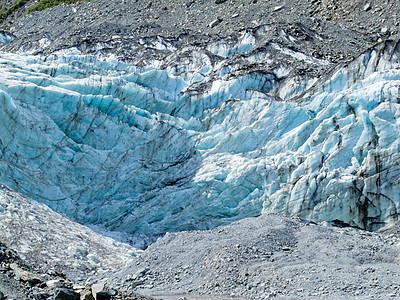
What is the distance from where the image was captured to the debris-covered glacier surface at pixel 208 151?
17.4 meters

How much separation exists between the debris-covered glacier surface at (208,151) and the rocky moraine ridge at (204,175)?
52 mm

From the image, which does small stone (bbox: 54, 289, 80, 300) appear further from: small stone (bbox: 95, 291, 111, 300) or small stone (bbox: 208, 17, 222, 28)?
small stone (bbox: 208, 17, 222, 28)

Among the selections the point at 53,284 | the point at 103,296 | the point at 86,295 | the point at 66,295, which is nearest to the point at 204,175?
the point at 53,284

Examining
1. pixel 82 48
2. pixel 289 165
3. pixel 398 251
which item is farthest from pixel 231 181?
pixel 82 48

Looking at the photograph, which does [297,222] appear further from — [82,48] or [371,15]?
[371,15]

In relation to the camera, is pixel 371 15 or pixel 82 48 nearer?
pixel 82 48

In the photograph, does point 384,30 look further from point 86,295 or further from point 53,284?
point 86,295

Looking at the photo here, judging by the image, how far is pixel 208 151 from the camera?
67.1 ft

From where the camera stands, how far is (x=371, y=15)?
3834cm

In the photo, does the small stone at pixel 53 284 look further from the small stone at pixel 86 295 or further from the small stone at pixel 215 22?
the small stone at pixel 215 22

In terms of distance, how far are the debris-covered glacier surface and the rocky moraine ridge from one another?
0.05 metres

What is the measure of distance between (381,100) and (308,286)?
1040cm

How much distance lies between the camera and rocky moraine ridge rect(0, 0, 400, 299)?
11.5 m

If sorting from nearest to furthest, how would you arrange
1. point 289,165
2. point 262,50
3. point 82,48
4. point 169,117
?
point 289,165 → point 169,117 → point 262,50 → point 82,48
